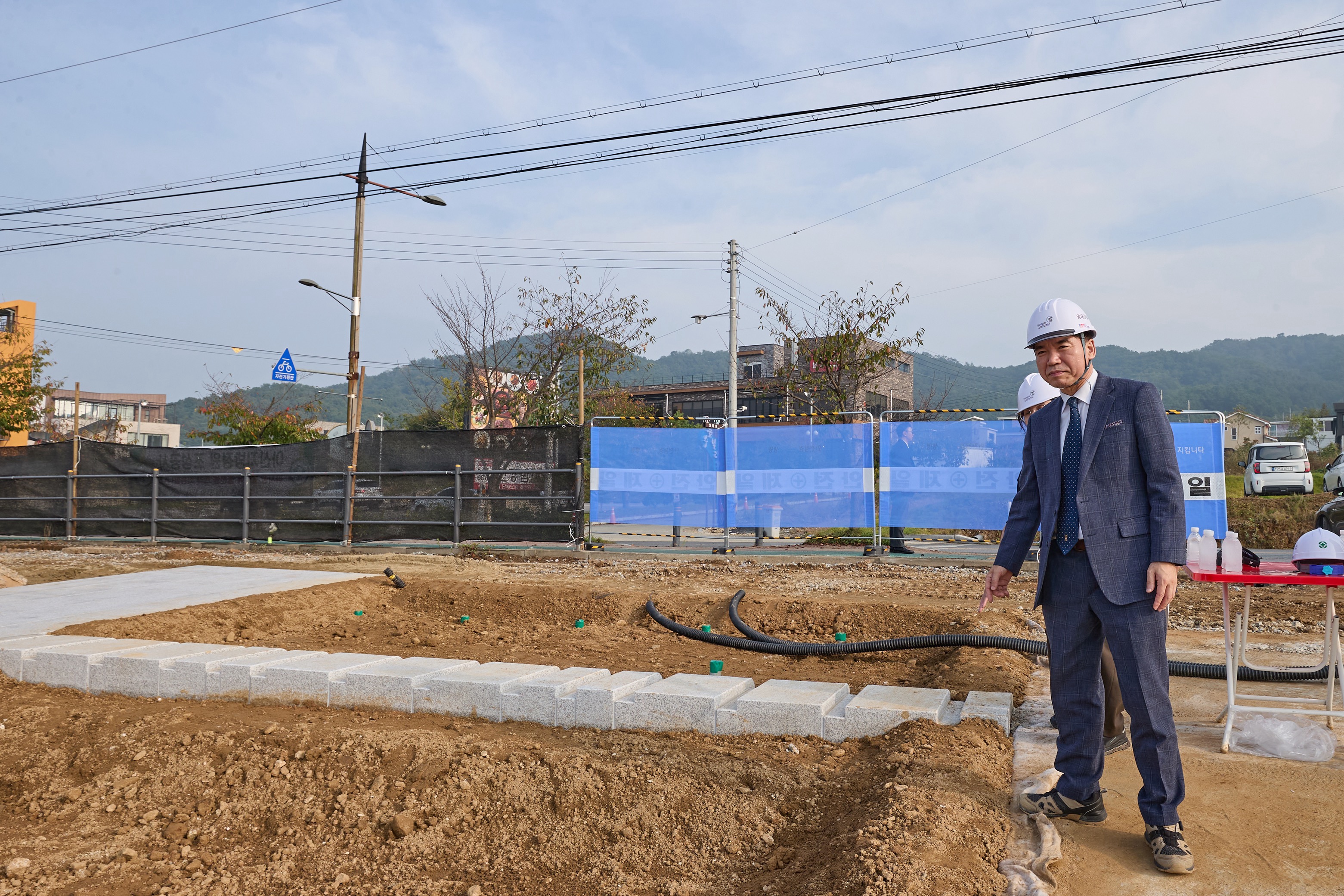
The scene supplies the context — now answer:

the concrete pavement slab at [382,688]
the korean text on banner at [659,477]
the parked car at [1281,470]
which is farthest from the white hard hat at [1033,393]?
the parked car at [1281,470]

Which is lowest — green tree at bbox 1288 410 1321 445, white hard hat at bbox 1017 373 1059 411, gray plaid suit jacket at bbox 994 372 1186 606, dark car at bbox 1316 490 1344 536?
dark car at bbox 1316 490 1344 536

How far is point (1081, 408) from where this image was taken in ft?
9.44

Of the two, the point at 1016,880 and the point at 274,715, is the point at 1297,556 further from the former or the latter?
the point at 274,715

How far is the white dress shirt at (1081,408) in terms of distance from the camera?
2850 millimetres

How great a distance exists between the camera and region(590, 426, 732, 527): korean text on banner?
11.6 m

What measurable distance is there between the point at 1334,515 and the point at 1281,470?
9.47 metres

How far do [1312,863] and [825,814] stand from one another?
1386 mm

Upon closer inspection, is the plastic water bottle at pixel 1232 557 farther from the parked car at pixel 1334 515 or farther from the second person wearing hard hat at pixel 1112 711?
the parked car at pixel 1334 515

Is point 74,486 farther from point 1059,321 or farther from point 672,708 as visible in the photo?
point 1059,321

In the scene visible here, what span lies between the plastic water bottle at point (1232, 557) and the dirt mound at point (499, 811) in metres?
1.10

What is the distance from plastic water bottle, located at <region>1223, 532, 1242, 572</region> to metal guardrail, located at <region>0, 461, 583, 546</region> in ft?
29.8

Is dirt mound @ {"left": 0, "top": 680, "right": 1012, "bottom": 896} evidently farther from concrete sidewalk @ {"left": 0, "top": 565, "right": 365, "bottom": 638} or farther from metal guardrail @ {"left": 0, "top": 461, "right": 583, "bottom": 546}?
metal guardrail @ {"left": 0, "top": 461, "right": 583, "bottom": 546}

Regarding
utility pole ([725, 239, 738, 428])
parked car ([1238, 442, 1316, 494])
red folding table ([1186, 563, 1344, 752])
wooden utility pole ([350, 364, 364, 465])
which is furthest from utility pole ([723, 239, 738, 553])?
red folding table ([1186, 563, 1344, 752])

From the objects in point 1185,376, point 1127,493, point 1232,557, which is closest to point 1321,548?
point 1232,557
